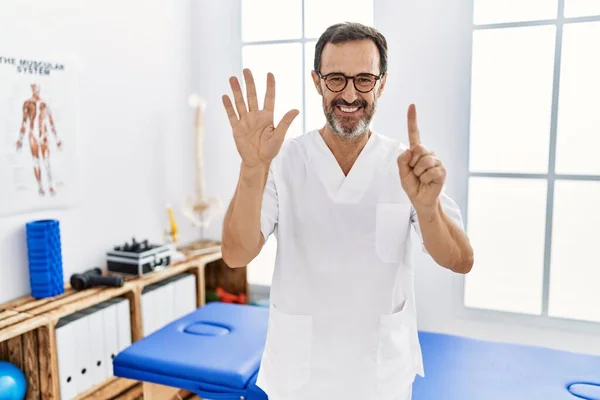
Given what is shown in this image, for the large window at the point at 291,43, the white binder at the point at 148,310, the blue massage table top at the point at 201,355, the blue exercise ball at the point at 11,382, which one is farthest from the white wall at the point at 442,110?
the blue exercise ball at the point at 11,382

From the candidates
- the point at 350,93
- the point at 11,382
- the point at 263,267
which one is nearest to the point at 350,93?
the point at 350,93

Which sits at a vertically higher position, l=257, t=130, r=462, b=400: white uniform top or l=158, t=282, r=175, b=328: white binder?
l=257, t=130, r=462, b=400: white uniform top

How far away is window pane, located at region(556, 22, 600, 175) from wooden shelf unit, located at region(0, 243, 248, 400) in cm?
217

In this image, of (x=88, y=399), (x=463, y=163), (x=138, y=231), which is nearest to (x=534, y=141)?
(x=463, y=163)

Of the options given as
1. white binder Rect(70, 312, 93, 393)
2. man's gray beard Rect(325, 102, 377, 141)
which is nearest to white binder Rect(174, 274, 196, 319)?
white binder Rect(70, 312, 93, 393)

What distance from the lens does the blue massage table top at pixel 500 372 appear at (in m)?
1.65

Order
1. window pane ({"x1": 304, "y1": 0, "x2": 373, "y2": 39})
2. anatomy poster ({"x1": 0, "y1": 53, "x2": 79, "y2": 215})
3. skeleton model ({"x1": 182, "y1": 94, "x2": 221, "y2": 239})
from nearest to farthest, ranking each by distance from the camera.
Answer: anatomy poster ({"x1": 0, "y1": 53, "x2": 79, "y2": 215}) < window pane ({"x1": 304, "y1": 0, "x2": 373, "y2": 39}) < skeleton model ({"x1": 182, "y1": 94, "x2": 221, "y2": 239})

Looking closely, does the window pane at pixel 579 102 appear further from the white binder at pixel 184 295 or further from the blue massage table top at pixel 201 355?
the white binder at pixel 184 295

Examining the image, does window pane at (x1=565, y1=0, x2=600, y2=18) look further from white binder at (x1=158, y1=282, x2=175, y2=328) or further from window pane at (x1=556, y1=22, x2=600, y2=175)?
white binder at (x1=158, y1=282, x2=175, y2=328)

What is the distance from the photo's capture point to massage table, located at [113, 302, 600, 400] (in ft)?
5.49

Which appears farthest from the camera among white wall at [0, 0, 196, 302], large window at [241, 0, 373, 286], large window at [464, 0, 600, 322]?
large window at [241, 0, 373, 286]

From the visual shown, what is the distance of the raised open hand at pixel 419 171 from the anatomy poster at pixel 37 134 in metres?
1.79

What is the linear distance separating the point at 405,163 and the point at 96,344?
1797 mm

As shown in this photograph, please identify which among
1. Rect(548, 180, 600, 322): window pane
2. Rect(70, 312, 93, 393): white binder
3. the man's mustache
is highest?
the man's mustache
